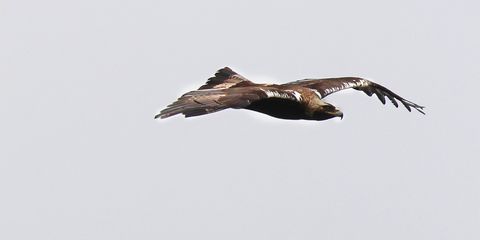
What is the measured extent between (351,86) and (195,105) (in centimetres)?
800

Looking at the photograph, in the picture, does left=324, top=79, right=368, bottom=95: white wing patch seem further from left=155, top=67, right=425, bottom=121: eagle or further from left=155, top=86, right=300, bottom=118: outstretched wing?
left=155, top=86, right=300, bottom=118: outstretched wing

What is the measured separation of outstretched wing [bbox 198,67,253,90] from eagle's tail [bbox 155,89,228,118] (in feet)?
13.6

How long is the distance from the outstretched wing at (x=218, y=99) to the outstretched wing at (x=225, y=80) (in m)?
2.51

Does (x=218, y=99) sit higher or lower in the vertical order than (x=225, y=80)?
lower

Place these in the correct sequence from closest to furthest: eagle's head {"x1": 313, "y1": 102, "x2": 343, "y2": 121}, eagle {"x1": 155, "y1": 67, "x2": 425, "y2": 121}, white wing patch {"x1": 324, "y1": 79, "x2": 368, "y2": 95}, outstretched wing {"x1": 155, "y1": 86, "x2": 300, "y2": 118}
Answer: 1. outstretched wing {"x1": 155, "y1": 86, "x2": 300, "y2": 118}
2. eagle {"x1": 155, "y1": 67, "x2": 425, "y2": 121}
3. eagle's head {"x1": 313, "y1": 102, "x2": 343, "y2": 121}
4. white wing patch {"x1": 324, "y1": 79, "x2": 368, "y2": 95}

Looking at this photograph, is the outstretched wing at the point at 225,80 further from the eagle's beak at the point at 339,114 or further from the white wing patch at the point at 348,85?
the eagle's beak at the point at 339,114

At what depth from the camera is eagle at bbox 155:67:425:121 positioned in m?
32.2

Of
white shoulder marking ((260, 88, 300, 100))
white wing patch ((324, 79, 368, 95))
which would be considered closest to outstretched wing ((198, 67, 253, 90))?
white wing patch ((324, 79, 368, 95))

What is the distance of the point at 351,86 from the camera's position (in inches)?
1535

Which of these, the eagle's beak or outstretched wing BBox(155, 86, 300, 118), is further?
the eagle's beak

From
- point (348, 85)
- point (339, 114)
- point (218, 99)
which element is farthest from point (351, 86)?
point (218, 99)

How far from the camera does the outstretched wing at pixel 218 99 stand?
3145 centimetres

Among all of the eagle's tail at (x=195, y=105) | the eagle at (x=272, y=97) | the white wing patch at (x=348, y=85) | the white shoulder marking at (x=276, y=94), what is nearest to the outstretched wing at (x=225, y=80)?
the eagle at (x=272, y=97)

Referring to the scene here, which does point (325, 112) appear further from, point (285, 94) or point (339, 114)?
point (285, 94)
